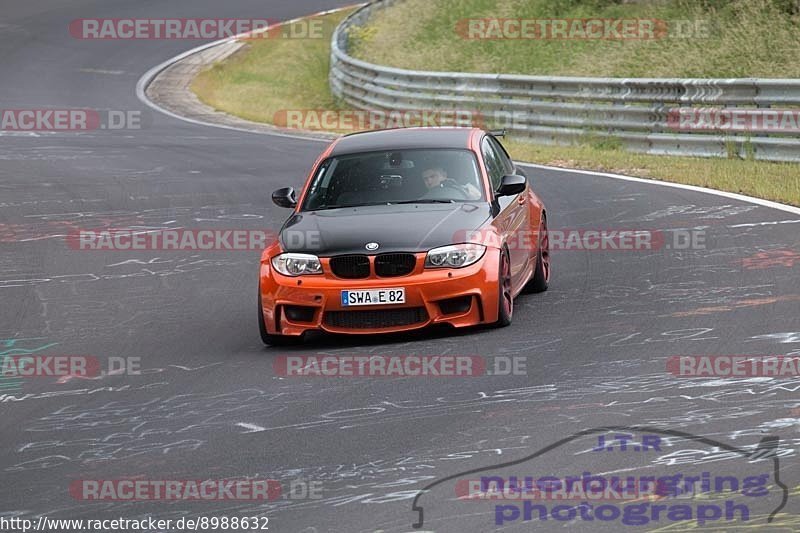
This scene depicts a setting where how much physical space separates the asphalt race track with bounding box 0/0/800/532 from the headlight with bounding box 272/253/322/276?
553mm

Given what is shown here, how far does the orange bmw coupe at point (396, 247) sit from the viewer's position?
1007cm

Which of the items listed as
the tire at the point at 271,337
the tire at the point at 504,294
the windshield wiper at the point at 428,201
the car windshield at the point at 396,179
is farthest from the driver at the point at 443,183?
the tire at the point at 271,337

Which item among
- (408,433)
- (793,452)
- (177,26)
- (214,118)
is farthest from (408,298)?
(177,26)

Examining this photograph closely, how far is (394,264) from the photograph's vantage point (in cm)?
1012

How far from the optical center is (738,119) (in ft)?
65.1

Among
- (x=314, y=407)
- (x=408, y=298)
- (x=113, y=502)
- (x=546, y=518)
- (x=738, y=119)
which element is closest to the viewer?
(x=546, y=518)

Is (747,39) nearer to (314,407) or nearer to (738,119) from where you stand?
(738,119)

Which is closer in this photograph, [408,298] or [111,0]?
[408,298]

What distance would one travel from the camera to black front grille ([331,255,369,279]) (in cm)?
1012

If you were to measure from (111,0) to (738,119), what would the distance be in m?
34.5

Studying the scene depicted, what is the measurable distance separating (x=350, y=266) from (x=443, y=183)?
57.5 inches

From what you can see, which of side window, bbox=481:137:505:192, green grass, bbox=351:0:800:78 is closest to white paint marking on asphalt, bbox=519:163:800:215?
side window, bbox=481:137:505:192

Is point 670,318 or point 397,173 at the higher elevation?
point 397,173

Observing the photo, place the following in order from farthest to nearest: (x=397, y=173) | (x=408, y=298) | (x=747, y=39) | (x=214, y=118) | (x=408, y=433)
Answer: (x=214, y=118)
(x=747, y=39)
(x=397, y=173)
(x=408, y=298)
(x=408, y=433)
